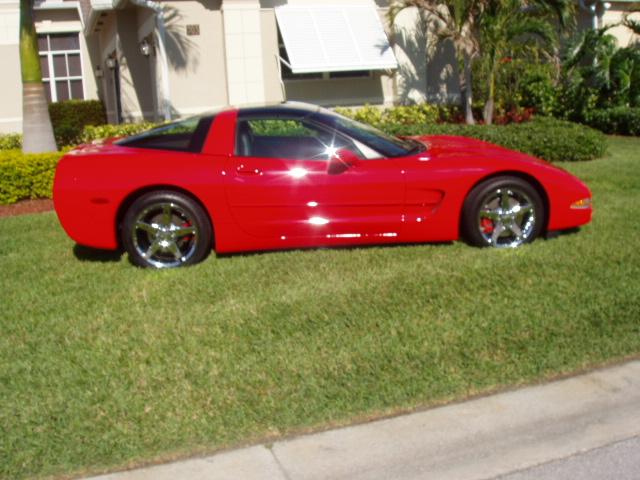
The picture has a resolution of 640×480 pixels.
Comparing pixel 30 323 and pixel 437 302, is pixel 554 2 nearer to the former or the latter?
pixel 437 302

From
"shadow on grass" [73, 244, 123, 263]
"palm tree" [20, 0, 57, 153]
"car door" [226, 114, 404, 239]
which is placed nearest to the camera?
"car door" [226, 114, 404, 239]

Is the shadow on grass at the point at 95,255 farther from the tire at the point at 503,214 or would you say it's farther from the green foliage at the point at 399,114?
the green foliage at the point at 399,114

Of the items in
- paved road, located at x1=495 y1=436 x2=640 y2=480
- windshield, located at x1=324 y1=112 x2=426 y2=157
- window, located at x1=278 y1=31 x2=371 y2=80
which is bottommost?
paved road, located at x1=495 y1=436 x2=640 y2=480

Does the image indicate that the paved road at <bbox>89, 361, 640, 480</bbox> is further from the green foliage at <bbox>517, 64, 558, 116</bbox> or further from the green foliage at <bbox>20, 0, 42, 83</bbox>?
the green foliage at <bbox>517, 64, 558, 116</bbox>

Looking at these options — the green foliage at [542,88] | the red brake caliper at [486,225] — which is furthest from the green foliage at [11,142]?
the red brake caliper at [486,225]

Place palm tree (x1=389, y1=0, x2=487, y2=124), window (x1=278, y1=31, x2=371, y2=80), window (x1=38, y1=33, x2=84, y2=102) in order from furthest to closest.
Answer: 1. window (x1=38, y1=33, x2=84, y2=102)
2. window (x1=278, y1=31, x2=371, y2=80)
3. palm tree (x1=389, y1=0, x2=487, y2=124)

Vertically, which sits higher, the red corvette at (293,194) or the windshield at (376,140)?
the windshield at (376,140)

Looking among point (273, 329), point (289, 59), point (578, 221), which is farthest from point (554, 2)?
point (273, 329)

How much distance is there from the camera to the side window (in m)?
6.87

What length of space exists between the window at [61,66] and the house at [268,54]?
423 cm

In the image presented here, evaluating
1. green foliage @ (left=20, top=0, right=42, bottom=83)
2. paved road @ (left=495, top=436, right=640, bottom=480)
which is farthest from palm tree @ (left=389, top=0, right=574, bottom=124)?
paved road @ (left=495, top=436, right=640, bottom=480)

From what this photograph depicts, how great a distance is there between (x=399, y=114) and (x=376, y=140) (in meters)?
9.62

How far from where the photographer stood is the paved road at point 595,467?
3.83 metres

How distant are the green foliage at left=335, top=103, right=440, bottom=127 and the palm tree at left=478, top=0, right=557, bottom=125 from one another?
1.36 meters
